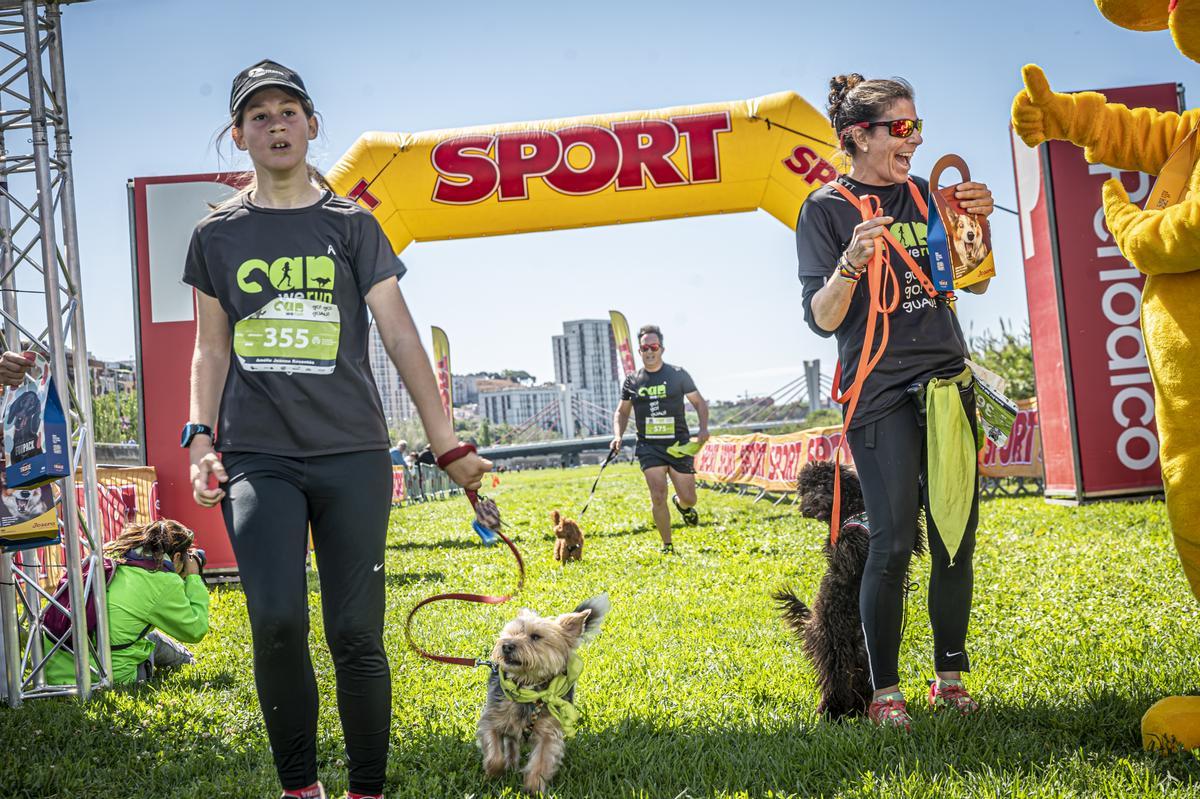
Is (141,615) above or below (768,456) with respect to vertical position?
below

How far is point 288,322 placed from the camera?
2730 mm

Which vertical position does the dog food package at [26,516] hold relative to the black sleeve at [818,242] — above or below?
below

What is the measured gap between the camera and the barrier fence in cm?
1421

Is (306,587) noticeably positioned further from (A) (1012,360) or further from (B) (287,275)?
(A) (1012,360)

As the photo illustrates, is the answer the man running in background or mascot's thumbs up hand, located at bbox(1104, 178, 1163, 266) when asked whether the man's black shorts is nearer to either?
the man running in background

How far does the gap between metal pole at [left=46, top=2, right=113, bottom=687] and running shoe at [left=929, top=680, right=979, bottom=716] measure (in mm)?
4055

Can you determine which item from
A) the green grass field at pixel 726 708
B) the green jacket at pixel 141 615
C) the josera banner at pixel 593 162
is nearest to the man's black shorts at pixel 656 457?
the green grass field at pixel 726 708

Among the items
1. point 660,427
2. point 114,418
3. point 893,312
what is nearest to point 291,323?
point 893,312

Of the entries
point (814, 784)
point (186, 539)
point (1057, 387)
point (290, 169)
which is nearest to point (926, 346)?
point (814, 784)

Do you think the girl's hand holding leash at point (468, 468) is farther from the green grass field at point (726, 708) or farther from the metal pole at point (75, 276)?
the metal pole at point (75, 276)

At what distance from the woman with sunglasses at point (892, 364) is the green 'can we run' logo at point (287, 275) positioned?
1637mm

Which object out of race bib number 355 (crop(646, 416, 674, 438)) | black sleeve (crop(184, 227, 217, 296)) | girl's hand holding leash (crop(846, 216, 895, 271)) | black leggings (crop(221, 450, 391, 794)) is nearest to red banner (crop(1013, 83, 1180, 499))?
race bib number 355 (crop(646, 416, 674, 438))

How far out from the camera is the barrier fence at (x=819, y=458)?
46.6ft

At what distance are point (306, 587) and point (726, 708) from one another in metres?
1.88
